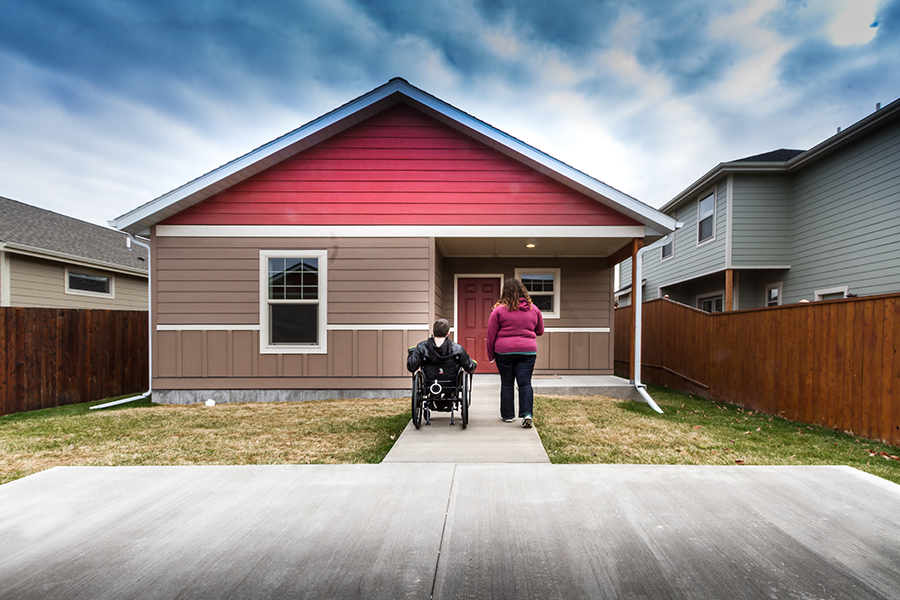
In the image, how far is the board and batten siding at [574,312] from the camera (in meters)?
8.75

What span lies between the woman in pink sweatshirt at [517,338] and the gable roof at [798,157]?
815cm

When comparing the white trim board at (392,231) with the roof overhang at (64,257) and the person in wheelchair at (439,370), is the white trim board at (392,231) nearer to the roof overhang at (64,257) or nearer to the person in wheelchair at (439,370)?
the person in wheelchair at (439,370)

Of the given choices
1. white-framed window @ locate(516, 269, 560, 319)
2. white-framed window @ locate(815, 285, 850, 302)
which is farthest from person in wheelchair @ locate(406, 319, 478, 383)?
white-framed window @ locate(815, 285, 850, 302)

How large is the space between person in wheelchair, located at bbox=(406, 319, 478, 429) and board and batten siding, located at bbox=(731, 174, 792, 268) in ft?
30.7

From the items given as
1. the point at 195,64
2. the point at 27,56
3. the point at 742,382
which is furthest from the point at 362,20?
the point at 742,382

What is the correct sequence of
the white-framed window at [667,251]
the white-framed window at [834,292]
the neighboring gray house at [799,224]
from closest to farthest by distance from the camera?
the neighboring gray house at [799,224] < the white-framed window at [834,292] < the white-framed window at [667,251]

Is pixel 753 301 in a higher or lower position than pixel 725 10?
lower

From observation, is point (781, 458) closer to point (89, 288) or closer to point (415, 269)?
point (415, 269)

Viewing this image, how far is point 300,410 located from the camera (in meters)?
6.26

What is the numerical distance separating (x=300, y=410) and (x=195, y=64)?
41.8ft

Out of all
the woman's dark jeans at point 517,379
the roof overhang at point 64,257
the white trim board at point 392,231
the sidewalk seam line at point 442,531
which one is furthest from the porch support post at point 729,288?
the roof overhang at point 64,257

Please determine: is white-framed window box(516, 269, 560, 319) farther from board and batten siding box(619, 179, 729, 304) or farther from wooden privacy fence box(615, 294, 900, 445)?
board and batten siding box(619, 179, 729, 304)

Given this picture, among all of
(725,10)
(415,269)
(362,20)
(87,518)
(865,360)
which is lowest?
(87,518)

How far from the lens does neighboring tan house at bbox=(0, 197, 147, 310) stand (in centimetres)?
1041
